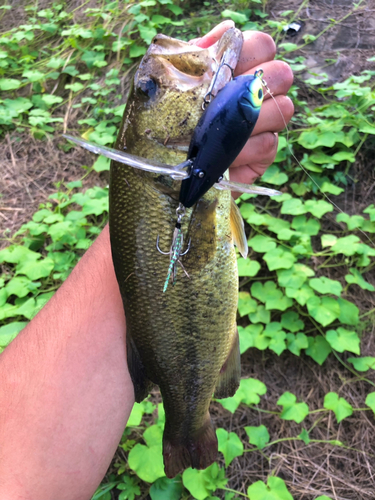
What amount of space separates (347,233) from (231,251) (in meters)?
2.06

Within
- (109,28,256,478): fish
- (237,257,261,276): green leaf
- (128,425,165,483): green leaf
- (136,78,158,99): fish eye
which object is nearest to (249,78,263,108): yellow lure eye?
(109,28,256,478): fish

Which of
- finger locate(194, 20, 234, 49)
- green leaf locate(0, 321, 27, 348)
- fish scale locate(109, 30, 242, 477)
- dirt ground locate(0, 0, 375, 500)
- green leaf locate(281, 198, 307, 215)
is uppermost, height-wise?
finger locate(194, 20, 234, 49)

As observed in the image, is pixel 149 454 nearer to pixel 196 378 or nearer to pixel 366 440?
pixel 196 378

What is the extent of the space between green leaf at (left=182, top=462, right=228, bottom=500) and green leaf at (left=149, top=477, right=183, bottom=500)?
0.17 metres

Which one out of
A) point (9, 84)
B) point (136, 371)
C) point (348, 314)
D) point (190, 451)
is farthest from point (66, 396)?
point (9, 84)

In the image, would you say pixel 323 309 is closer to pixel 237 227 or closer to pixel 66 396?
pixel 237 227

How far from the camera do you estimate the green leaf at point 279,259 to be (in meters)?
2.67

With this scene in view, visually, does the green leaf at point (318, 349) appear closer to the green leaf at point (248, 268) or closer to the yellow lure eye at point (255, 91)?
the green leaf at point (248, 268)

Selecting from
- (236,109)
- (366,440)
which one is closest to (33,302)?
(236,109)

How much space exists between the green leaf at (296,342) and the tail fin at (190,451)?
3.81ft

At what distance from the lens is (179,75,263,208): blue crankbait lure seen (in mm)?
912

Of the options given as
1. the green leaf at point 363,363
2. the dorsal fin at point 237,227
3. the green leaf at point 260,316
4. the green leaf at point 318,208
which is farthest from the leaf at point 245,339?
the dorsal fin at point 237,227

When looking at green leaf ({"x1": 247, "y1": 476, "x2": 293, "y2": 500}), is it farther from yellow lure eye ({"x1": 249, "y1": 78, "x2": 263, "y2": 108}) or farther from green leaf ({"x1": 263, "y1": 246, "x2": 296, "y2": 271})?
yellow lure eye ({"x1": 249, "y1": 78, "x2": 263, "y2": 108})

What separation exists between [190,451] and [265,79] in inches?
Answer: 66.7
